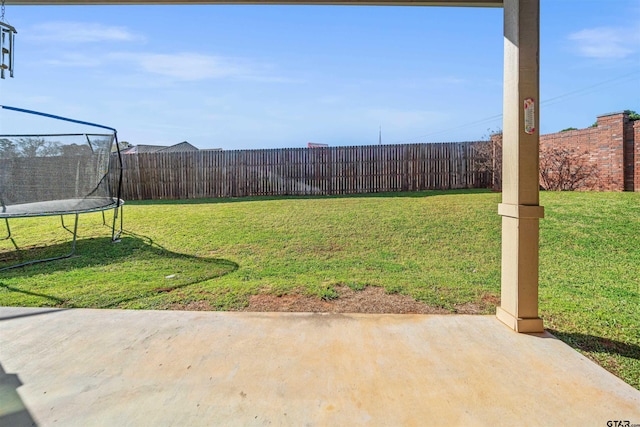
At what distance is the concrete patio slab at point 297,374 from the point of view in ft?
6.05

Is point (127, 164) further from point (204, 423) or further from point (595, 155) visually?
point (595, 155)

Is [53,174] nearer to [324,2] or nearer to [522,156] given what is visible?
[324,2]

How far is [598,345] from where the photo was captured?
2650 millimetres

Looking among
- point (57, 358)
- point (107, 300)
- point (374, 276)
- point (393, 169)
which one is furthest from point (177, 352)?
point (393, 169)

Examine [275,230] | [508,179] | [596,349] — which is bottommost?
[596,349]

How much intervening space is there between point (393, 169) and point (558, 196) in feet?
15.5

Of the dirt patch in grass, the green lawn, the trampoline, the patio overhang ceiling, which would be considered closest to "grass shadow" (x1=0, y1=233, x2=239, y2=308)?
the green lawn

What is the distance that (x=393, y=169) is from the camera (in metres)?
11.8

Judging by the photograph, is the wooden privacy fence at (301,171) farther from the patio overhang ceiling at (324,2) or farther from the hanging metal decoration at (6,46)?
the patio overhang ceiling at (324,2)

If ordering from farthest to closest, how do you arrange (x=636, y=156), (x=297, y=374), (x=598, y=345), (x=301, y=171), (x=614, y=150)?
(x=301, y=171)
(x=614, y=150)
(x=636, y=156)
(x=598, y=345)
(x=297, y=374)

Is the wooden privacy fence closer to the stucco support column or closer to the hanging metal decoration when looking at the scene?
the hanging metal decoration

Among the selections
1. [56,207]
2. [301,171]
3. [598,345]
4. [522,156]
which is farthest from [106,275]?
[301,171]

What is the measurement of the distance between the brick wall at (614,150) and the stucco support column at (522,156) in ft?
31.2

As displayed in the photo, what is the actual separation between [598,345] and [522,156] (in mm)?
1517
